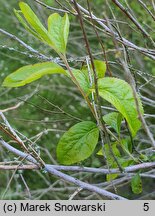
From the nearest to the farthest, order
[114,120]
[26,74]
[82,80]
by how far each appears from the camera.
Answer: [26,74] < [82,80] < [114,120]

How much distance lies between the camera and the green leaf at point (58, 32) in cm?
72

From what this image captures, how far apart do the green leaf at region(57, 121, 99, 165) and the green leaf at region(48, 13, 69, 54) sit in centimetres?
21

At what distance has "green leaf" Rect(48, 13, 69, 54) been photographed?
721mm

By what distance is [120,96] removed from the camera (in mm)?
737

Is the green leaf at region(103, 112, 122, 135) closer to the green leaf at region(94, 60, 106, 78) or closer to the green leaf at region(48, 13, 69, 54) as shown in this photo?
the green leaf at region(94, 60, 106, 78)

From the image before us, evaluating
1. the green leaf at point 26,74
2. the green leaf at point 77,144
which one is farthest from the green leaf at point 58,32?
the green leaf at point 77,144

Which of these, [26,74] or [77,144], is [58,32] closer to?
[26,74]

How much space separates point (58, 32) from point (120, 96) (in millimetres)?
166

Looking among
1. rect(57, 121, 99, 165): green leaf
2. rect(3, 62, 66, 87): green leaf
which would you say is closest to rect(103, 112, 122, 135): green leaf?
rect(57, 121, 99, 165): green leaf

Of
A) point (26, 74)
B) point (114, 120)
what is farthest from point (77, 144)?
point (26, 74)

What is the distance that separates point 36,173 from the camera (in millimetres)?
2785

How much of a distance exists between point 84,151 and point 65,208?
149 millimetres

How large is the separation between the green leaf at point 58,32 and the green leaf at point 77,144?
0.21 meters

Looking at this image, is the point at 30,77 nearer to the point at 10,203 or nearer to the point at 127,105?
the point at 127,105
